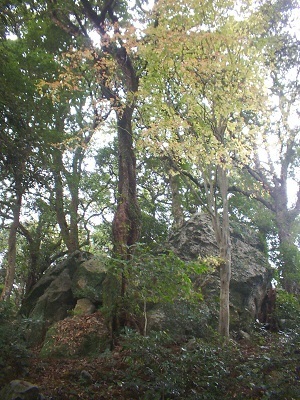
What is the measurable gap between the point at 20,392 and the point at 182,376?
1.97 metres

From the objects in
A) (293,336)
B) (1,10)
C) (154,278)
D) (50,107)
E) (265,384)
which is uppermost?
(50,107)

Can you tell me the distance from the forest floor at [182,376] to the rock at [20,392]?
15cm

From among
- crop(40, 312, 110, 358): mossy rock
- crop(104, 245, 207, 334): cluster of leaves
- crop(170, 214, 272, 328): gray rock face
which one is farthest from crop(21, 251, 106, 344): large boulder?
crop(104, 245, 207, 334): cluster of leaves

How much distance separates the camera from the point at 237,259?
9930 millimetres

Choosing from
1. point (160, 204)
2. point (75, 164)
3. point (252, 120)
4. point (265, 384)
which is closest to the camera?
point (265, 384)

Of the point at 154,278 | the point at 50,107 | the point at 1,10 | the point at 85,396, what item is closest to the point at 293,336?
the point at 154,278

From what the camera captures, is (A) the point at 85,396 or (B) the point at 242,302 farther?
(B) the point at 242,302

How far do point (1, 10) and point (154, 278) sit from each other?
5226mm

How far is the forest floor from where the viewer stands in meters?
3.51

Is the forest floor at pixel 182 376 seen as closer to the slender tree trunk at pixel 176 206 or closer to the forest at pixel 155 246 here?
the forest at pixel 155 246

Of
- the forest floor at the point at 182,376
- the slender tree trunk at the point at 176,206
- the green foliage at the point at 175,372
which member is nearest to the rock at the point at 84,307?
the forest floor at the point at 182,376

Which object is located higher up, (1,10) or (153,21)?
(153,21)

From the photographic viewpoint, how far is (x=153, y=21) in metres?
8.05

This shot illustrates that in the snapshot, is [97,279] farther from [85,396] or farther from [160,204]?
[160,204]
